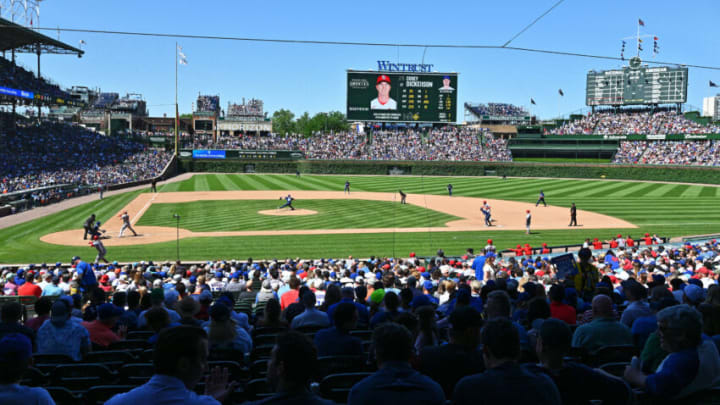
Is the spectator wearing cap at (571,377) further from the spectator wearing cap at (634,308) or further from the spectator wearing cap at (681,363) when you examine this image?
the spectator wearing cap at (634,308)

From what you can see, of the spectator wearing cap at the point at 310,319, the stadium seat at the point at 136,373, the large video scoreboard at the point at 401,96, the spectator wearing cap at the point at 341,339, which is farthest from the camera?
the large video scoreboard at the point at 401,96

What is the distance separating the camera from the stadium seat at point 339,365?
4816mm

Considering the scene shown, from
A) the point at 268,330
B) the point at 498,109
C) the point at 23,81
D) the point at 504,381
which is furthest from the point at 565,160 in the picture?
the point at 504,381

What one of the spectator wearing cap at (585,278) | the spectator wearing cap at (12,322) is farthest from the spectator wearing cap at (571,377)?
the spectator wearing cap at (585,278)

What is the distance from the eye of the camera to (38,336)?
19.0ft

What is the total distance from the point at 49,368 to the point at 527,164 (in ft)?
244

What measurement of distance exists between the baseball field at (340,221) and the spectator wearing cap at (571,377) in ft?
66.1

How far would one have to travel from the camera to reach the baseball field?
82.1 ft

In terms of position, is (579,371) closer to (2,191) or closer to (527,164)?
(2,191)

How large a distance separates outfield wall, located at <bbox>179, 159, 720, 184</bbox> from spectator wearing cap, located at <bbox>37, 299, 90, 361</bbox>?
7017 centimetres

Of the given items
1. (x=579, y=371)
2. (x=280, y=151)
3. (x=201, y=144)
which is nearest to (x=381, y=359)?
(x=579, y=371)

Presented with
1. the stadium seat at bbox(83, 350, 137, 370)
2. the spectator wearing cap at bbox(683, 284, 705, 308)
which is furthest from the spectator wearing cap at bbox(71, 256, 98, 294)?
the spectator wearing cap at bbox(683, 284, 705, 308)

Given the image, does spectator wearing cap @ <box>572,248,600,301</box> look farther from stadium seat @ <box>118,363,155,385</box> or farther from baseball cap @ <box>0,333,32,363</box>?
baseball cap @ <box>0,333,32,363</box>

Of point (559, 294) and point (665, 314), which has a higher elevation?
point (665, 314)
